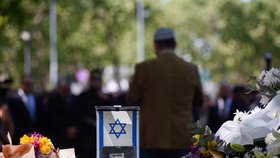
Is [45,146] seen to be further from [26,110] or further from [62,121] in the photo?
[62,121]

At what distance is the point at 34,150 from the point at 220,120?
13.5 meters

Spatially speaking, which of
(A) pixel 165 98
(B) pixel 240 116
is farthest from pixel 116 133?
(A) pixel 165 98

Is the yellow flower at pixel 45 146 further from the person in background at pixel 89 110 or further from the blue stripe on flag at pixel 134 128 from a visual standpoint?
the person in background at pixel 89 110

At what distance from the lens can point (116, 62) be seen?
5494cm

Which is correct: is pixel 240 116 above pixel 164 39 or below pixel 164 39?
below

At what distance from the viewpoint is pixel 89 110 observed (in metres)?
13.1

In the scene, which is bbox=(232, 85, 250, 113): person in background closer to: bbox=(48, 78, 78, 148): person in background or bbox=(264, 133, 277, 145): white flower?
bbox=(48, 78, 78, 148): person in background

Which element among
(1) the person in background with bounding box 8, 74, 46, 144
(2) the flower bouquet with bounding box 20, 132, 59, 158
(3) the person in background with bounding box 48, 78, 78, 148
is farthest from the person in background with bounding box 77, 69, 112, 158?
(2) the flower bouquet with bounding box 20, 132, 59, 158

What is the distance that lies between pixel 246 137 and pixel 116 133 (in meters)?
0.71

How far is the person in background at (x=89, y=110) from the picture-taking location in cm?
1288

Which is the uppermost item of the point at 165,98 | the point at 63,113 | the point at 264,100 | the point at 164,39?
the point at 63,113

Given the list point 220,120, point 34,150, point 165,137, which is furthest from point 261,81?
point 220,120

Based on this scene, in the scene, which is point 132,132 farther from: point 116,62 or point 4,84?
point 116,62

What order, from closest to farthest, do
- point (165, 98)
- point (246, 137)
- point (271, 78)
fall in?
point (246, 137) → point (271, 78) → point (165, 98)
